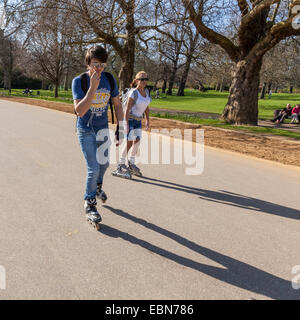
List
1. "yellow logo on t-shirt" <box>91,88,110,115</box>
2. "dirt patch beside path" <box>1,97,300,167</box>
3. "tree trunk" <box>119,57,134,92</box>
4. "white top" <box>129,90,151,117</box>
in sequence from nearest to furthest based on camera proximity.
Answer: "yellow logo on t-shirt" <box>91,88,110,115</box> < "white top" <box>129,90,151,117</box> < "dirt patch beside path" <box>1,97,300,167</box> < "tree trunk" <box>119,57,134,92</box>

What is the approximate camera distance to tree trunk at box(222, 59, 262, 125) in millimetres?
12641

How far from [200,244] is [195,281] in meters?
0.67

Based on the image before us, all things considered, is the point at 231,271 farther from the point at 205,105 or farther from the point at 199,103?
the point at 199,103

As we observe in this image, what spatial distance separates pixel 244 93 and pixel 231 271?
1152 cm

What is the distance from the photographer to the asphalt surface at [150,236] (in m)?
2.50

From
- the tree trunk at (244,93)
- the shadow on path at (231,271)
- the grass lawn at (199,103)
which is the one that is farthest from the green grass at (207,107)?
the shadow on path at (231,271)

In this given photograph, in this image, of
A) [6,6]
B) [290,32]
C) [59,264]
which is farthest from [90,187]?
[6,6]

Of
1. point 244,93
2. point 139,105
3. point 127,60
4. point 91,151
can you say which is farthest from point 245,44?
point 91,151

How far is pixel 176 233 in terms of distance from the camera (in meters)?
3.45

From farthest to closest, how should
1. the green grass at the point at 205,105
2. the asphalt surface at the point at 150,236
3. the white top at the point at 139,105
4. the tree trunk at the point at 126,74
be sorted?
the green grass at the point at 205,105 < the tree trunk at the point at 126,74 < the white top at the point at 139,105 < the asphalt surface at the point at 150,236

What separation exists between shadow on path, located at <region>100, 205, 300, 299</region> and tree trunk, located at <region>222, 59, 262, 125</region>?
1099 cm

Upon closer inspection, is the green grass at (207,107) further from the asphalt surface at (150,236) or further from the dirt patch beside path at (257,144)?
the asphalt surface at (150,236)

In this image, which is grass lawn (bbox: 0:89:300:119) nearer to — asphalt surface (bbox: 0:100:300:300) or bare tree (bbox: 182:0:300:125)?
bare tree (bbox: 182:0:300:125)

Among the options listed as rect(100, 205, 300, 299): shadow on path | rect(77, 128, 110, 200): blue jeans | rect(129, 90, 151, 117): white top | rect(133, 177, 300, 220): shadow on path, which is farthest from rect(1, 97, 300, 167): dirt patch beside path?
rect(77, 128, 110, 200): blue jeans
